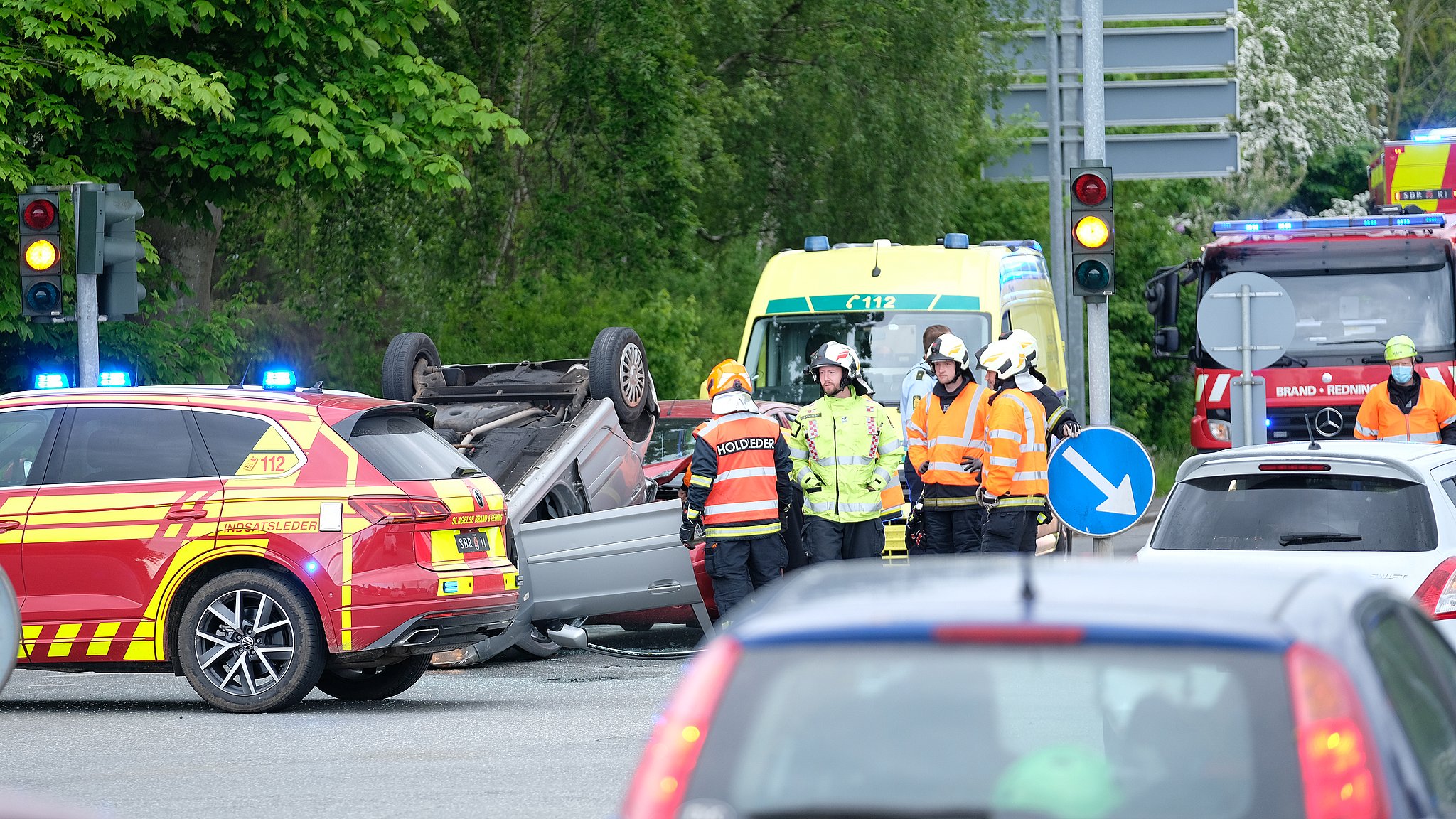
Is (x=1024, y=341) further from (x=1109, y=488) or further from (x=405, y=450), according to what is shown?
(x=405, y=450)

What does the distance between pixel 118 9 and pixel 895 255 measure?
20.8 feet

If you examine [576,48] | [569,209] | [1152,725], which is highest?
[576,48]

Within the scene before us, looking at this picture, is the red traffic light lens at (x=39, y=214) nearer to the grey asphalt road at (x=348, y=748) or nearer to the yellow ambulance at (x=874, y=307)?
the grey asphalt road at (x=348, y=748)

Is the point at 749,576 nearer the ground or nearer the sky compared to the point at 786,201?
nearer the ground

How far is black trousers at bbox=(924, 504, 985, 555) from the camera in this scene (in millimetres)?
11547

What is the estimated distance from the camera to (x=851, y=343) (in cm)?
1628

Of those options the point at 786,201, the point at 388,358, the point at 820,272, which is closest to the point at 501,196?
the point at 786,201

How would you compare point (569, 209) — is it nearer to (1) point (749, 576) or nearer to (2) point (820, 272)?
(2) point (820, 272)

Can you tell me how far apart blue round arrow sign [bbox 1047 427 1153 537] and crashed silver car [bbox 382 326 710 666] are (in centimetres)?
218

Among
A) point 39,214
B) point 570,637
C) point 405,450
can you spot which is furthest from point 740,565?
point 39,214

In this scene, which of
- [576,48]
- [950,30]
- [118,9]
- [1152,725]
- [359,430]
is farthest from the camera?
[950,30]

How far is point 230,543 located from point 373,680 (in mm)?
1319

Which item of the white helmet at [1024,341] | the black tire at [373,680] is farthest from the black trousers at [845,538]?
the black tire at [373,680]

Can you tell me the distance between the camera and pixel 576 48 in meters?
23.0
